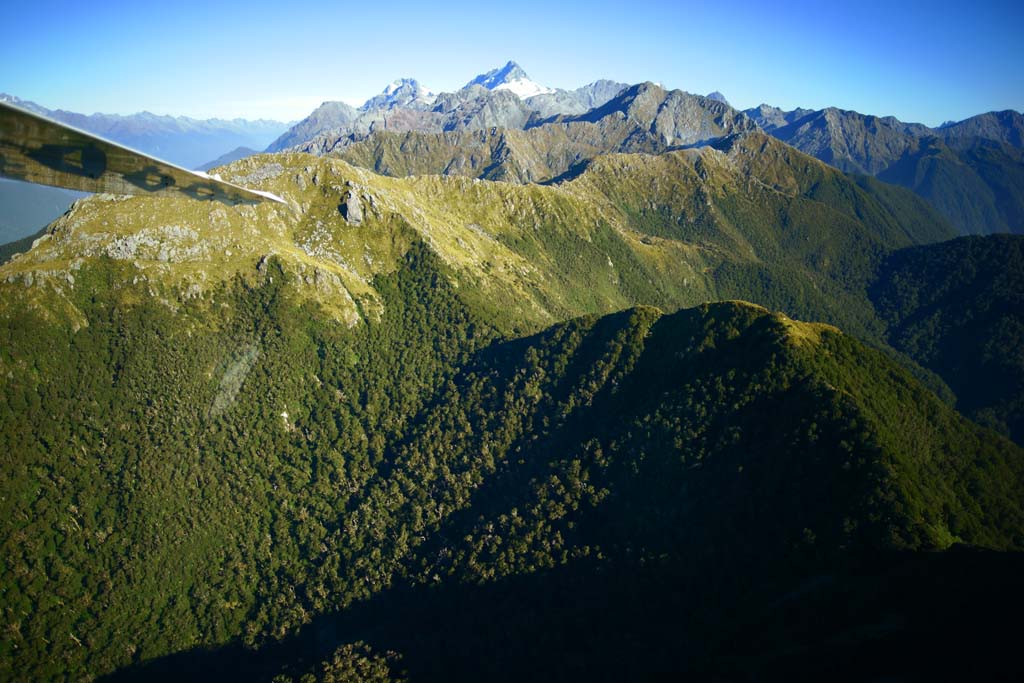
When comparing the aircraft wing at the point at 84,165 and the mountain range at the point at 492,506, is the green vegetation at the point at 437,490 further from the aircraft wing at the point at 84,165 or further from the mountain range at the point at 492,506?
the aircraft wing at the point at 84,165

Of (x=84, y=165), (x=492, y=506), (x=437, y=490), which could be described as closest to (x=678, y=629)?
(x=492, y=506)

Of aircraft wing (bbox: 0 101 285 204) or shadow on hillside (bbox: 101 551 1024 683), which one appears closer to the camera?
aircraft wing (bbox: 0 101 285 204)

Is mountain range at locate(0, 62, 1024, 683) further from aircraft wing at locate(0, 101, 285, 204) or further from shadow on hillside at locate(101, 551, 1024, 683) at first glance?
aircraft wing at locate(0, 101, 285, 204)

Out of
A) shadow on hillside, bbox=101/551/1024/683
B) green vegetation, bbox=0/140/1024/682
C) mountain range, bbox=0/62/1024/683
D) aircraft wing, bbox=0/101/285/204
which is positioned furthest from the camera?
green vegetation, bbox=0/140/1024/682

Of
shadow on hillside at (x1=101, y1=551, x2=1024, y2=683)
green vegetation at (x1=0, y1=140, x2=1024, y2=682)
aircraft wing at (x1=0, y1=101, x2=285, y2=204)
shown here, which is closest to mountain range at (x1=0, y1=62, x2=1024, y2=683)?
shadow on hillside at (x1=101, y1=551, x2=1024, y2=683)

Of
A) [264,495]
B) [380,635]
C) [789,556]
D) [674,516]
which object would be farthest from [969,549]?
[264,495]

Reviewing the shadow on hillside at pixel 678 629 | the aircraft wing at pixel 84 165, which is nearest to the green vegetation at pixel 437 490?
the shadow on hillside at pixel 678 629
